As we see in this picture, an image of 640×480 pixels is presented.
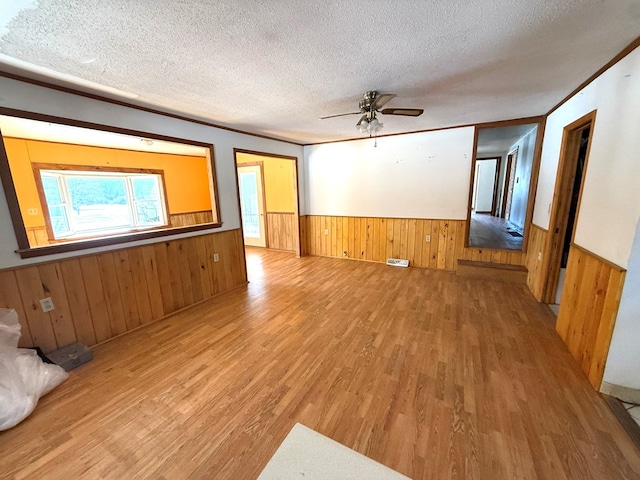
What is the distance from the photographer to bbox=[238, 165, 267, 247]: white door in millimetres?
6074

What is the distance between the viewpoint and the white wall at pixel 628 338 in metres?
1.59

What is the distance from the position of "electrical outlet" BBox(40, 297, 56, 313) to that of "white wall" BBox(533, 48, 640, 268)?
4.40 m

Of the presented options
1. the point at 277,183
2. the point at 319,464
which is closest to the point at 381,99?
the point at 319,464

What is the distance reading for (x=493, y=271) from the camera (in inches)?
150

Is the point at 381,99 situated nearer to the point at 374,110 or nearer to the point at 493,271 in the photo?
the point at 374,110

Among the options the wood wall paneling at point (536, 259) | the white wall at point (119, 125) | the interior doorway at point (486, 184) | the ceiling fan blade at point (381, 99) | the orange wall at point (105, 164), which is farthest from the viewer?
the interior doorway at point (486, 184)

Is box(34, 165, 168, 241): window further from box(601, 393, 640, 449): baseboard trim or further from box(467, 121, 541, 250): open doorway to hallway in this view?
box(601, 393, 640, 449): baseboard trim

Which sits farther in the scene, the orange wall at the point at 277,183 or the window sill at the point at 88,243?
the orange wall at the point at 277,183

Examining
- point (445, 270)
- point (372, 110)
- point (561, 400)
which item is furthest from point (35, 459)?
point (445, 270)

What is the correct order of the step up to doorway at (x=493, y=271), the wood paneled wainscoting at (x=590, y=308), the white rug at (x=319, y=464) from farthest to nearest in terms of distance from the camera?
1. the step up to doorway at (x=493, y=271)
2. the wood paneled wainscoting at (x=590, y=308)
3. the white rug at (x=319, y=464)

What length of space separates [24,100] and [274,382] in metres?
2.97

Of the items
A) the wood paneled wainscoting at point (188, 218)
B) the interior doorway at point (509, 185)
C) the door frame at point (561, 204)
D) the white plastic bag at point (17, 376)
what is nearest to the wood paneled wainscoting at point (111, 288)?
the white plastic bag at point (17, 376)

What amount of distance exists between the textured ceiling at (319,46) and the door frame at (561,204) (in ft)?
1.65

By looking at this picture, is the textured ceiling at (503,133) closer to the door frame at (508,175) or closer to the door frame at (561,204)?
the door frame at (508,175)
